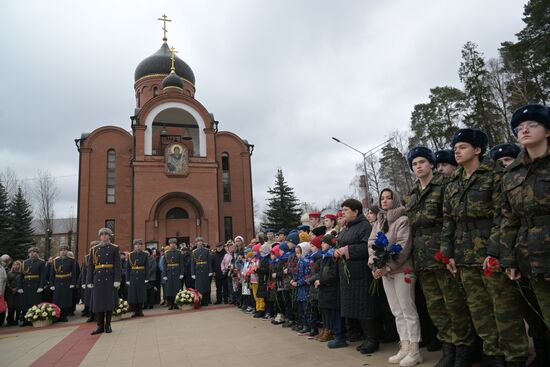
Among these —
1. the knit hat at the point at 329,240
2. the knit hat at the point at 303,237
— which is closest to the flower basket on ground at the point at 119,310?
the knit hat at the point at 303,237

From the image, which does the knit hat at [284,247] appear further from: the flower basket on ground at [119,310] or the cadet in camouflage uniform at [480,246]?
the flower basket on ground at [119,310]

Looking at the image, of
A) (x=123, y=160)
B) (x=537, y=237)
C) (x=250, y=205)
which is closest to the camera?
(x=537, y=237)

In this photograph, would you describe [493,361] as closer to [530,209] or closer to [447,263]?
[447,263]

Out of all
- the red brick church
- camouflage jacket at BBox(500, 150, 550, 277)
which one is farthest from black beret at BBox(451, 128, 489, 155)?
the red brick church

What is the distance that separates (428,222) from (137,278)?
1013cm

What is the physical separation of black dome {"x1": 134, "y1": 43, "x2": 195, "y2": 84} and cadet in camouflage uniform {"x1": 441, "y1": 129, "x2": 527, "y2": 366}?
3428 centimetres

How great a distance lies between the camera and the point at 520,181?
320 centimetres

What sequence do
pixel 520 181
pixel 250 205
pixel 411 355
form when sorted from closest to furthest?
pixel 520 181
pixel 411 355
pixel 250 205

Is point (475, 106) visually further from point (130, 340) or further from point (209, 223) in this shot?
point (130, 340)

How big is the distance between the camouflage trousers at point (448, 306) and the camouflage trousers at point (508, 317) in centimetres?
52

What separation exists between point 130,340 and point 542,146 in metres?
7.71

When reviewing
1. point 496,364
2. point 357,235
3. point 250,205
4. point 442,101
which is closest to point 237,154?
point 250,205

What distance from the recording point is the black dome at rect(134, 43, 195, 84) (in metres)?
34.8

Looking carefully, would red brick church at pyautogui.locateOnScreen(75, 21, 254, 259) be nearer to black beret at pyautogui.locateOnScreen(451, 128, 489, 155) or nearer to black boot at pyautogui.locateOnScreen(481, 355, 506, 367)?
black boot at pyautogui.locateOnScreen(481, 355, 506, 367)
